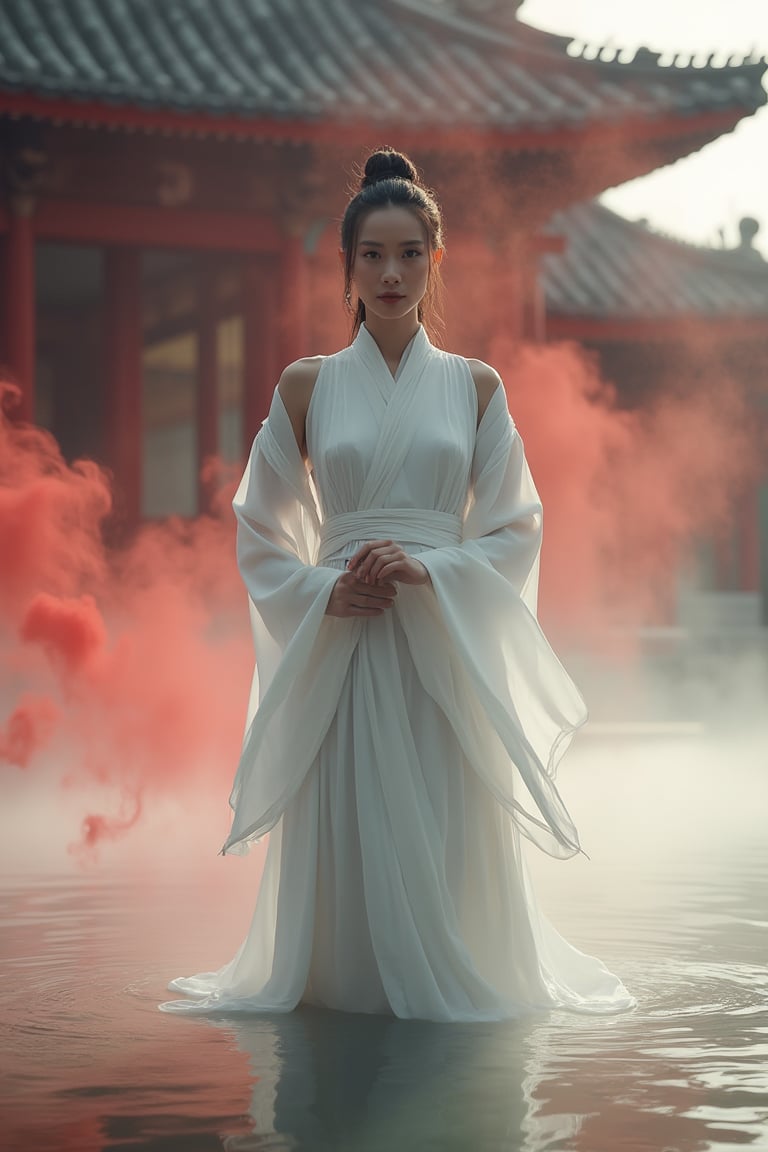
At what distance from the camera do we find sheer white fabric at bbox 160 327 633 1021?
14.3 ft

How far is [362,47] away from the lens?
14.0m

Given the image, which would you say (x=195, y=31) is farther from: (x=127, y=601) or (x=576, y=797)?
(x=576, y=797)

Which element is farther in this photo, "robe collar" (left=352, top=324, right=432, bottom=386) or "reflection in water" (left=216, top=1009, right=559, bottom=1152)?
"robe collar" (left=352, top=324, right=432, bottom=386)

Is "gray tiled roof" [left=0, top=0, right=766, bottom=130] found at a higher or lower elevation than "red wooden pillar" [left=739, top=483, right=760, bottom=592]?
higher

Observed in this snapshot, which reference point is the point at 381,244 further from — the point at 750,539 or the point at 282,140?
the point at 750,539

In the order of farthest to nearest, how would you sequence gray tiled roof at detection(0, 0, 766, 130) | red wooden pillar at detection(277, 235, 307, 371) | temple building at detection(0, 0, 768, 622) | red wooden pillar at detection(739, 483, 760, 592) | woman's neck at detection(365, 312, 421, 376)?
1. red wooden pillar at detection(739, 483, 760, 592)
2. red wooden pillar at detection(277, 235, 307, 371)
3. temple building at detection(0, 0, 768, 622)
4. gray tiled roof at detection(0, 0, 766, 130)
5. woman's neck at detection(365, 312, 421, 376)

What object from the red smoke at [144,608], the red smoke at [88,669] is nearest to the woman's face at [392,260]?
the red smoke at [144,608]

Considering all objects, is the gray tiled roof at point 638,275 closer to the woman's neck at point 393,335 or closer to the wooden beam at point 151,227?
the wooden beam at point 151,227

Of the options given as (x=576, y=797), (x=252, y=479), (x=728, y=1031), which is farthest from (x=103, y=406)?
(x=728, y=1031)

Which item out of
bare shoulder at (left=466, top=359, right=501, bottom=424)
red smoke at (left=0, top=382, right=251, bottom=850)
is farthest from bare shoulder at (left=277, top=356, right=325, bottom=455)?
red smoke at (left=0, top=382, right=251, bottom=850)

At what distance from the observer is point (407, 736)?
443cm

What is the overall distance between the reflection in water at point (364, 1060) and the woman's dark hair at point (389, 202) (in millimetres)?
1744

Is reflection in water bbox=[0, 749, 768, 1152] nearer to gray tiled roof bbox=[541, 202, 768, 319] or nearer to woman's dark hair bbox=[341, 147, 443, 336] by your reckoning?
woman's dark hair bbox=[341, 147, 443, 336]

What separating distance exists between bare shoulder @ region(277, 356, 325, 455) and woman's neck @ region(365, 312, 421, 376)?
0.15 metres
